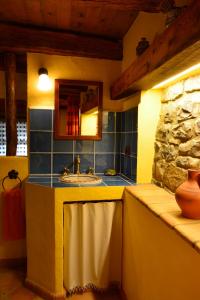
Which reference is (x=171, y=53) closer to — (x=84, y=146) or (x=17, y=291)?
(x=84, y=146)

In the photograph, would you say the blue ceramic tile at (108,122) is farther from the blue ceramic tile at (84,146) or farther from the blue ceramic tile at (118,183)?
the blue ceramic tile at (118,183)

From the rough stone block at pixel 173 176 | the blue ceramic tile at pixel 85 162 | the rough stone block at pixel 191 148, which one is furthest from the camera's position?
the blue ceramic tile at pixel 85 162

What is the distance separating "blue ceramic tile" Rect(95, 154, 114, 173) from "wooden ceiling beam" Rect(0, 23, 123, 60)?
3.21 feet

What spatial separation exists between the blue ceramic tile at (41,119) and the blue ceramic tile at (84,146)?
1.02ft

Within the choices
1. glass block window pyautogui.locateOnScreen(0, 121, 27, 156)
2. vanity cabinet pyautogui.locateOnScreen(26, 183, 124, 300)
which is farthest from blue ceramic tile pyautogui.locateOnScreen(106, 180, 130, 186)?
glass block window pyautogui.locateOnScreen(0, 121, 27, 156)

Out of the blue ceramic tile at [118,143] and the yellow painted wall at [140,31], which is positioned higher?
the yellow painted wall at [140,31]

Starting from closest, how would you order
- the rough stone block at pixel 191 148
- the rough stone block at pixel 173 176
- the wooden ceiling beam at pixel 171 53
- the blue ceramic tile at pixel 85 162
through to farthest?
1. the wooden ceiling beam at pixel 171 53
2. the rough stone block at pixel 191 148
3. the rough stone block at pixel 173 176
4. the blue ceramic tile at pixel 85 162

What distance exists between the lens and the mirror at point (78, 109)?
2.23 m

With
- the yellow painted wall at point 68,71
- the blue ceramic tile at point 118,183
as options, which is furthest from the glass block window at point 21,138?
the blue ceramic tile at point 118,183

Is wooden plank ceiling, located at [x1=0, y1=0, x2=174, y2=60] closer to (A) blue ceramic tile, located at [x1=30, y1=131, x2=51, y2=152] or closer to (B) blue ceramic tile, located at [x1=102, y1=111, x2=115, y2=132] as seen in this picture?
(B) blue ceramic tile, located at [x1=102, y1=111, x2=115, y2=132]

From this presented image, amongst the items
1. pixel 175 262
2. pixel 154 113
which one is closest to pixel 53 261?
pixel 175 262

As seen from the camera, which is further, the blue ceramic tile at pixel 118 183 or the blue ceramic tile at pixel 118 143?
the blue ceramic tile at pixel 118 143

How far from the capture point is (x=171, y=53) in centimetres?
110

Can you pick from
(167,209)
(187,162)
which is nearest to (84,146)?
(187,162)
